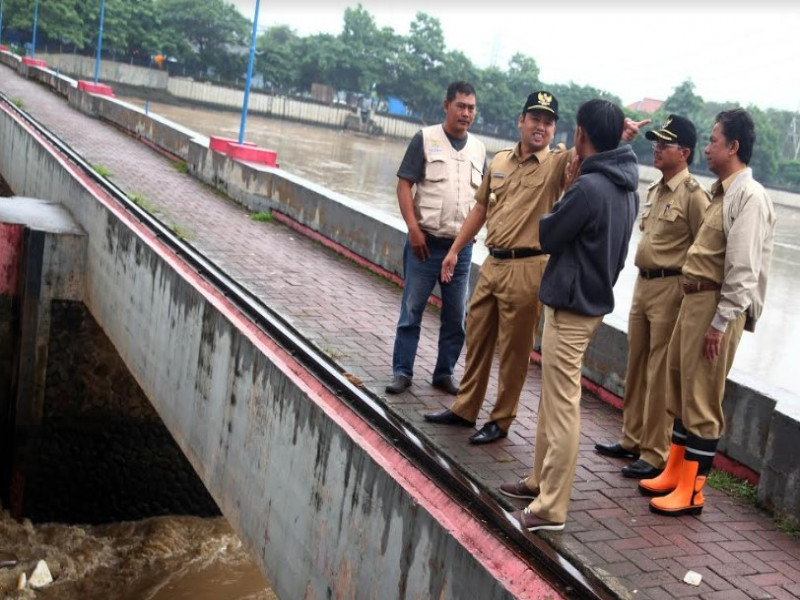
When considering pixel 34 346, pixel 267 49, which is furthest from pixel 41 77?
pixel 267 49

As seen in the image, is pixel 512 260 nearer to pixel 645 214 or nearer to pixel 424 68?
pixel 645 214

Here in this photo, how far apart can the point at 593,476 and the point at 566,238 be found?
4.74 feet

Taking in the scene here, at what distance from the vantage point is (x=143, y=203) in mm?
11297

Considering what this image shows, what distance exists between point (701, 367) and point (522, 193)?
127 cm

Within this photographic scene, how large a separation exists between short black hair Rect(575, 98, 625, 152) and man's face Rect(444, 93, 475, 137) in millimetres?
1496

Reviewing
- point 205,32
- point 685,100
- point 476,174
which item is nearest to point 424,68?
point 205,32

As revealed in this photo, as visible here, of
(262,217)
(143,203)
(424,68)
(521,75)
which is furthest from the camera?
(424,68)

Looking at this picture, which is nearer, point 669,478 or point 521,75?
point 669,478

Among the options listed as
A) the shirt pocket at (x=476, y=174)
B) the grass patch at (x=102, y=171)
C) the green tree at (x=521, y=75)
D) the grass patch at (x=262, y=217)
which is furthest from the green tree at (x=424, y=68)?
the shirt pocket at (x=476, y=174)

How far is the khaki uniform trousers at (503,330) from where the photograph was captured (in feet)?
15.9

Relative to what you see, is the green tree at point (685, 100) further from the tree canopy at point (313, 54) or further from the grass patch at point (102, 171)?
the grass patch at point (102, 171)

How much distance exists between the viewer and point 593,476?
4848 millimetres

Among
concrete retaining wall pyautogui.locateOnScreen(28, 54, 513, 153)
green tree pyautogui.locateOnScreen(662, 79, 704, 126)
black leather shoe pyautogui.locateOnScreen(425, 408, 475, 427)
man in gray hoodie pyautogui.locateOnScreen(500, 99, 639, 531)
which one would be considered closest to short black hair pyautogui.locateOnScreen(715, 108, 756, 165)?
man in gray hoodie pyautogui.locateOnScreen(500, 99, 639, 531)

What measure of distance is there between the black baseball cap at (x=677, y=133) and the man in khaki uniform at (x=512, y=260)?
1.67ft
